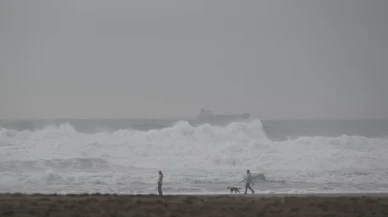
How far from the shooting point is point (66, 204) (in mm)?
10188

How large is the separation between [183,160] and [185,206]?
12.6 m

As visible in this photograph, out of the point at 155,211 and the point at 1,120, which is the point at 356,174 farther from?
the point at 1,120

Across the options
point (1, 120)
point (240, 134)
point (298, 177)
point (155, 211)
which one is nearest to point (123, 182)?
point (298, 177)

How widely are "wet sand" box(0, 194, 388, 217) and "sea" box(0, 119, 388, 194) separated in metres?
3.63

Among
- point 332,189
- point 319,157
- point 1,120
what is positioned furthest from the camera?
point 1,120

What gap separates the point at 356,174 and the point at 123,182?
8.02 m

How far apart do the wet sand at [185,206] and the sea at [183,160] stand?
3.63m

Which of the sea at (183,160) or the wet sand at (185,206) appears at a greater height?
the sea at (183,160)

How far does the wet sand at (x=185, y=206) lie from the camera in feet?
30.5

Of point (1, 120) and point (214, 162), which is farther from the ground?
point (1, 120)

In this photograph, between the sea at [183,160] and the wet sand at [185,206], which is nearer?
the wet sand at [185,206]

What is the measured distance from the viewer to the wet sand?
9305mm

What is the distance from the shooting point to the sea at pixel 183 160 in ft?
53.5

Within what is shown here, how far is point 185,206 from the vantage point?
33.1 ft
